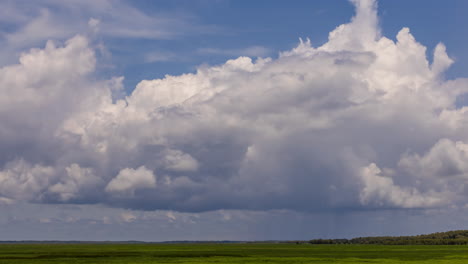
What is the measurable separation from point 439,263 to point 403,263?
6090 millimetres

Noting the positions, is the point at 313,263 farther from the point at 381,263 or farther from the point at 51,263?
the point at 51,263

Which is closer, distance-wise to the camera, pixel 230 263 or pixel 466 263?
pixel 466 263

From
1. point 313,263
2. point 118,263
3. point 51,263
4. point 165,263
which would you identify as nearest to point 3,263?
point 51,263

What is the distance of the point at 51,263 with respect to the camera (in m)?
95.4

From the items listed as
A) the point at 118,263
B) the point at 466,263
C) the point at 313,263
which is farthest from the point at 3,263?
the point at 466,263

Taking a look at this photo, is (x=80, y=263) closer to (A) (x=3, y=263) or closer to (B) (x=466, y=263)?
(A) (x=3, y=263)

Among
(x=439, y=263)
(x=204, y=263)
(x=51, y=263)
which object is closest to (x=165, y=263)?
(x=204, y=263)

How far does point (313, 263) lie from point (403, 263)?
16.4 m

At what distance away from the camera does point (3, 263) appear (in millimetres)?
97500

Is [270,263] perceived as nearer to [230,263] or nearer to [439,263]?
[230,263]

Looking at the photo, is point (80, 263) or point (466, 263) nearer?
point (466, 263)

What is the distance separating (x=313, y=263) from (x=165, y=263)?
26.9m

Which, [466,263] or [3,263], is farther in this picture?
[3,263]

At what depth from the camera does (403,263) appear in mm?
92875
